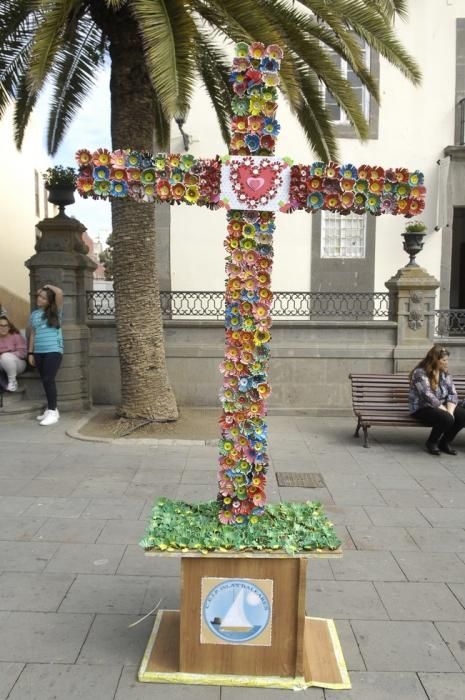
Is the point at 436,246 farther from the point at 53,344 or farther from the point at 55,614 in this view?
the point at 55,614

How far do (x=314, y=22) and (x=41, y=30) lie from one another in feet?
11.2

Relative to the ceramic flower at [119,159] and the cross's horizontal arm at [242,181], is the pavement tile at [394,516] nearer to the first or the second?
the cross's horizontal arm at [242,181]

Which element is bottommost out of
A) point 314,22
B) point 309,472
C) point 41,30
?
point 309,472

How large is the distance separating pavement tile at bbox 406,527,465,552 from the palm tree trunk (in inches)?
163

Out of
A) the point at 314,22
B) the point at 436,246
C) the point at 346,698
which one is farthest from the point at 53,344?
the point at 436,246

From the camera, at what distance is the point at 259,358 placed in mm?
3053

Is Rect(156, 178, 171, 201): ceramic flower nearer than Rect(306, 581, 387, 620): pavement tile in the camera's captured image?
Yes

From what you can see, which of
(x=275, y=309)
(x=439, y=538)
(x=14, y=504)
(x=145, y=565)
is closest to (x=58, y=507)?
(x=14, y=504)

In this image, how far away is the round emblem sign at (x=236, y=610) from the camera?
9.64 ft

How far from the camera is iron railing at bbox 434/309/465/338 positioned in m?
10.2

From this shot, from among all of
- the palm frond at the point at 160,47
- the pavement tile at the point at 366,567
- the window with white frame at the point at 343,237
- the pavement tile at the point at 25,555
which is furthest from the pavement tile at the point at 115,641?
the window with white frame at the point at 343,237

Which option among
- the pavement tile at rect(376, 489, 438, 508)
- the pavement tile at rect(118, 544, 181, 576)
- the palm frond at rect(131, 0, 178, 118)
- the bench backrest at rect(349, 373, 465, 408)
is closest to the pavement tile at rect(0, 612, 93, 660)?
the pavement tile at rect(118, 544, 181, 576)

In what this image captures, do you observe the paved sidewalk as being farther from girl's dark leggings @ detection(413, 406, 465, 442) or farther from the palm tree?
the palm tree

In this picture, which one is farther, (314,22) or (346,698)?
(314,22)
